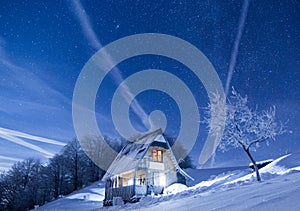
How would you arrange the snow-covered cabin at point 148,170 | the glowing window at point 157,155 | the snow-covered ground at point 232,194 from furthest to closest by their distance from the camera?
the glowing window at point 157,155, the snow-covered cabin at point 148,170, the snow-covered ground at point 232,194

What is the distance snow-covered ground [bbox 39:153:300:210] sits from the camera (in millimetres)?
5441

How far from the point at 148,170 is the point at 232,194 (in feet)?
61.8

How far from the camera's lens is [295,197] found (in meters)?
5.05

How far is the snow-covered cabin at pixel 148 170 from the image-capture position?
2544 centimetres

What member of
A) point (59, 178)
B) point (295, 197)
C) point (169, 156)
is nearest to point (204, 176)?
point (169, 156)

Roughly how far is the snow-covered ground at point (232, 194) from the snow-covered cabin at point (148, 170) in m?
1.91

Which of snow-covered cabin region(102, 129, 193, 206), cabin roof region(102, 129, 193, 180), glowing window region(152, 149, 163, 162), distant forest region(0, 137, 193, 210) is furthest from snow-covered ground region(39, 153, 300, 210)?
distant forest region(0, 137, 193, 210)

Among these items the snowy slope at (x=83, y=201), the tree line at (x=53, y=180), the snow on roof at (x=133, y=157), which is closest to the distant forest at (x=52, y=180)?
the tree line at (x=53, y=180)

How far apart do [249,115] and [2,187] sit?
57.4 metres

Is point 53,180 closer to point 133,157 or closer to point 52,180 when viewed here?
point 52,180

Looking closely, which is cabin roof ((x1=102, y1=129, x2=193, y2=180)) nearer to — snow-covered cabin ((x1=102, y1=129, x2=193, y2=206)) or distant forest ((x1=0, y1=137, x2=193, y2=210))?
snow-covered cabin ((x1=102, y1=129, x2=193, y2=206))

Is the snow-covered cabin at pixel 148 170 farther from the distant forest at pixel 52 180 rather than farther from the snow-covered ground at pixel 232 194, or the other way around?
the distant forest at pixel 52 180

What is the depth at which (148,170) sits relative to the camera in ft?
87.2

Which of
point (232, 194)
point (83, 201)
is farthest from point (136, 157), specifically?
point (232, 194)
